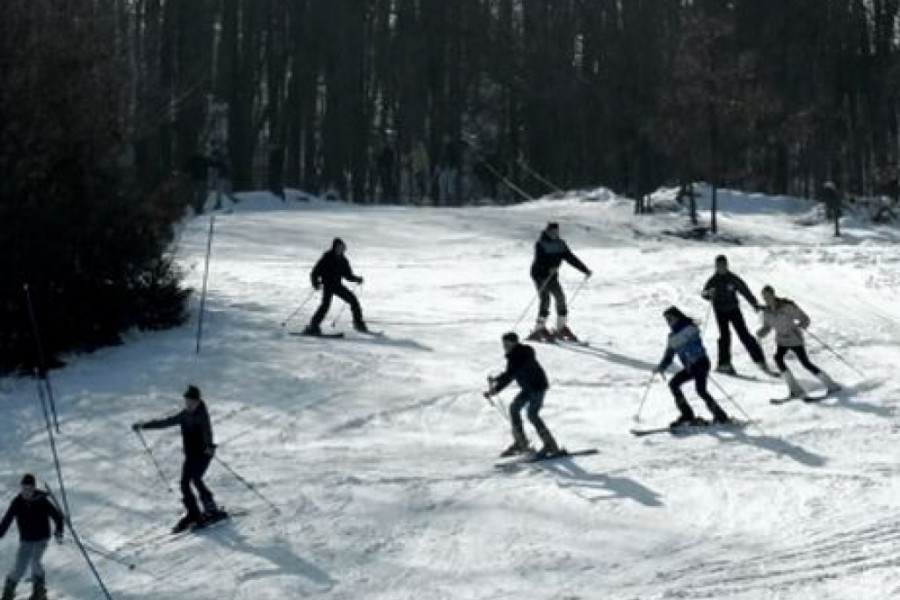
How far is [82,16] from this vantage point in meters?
25.9

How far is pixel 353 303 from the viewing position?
23.7m

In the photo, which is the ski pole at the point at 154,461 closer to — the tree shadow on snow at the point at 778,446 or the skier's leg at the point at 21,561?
the skier's leg at the point at 21,561

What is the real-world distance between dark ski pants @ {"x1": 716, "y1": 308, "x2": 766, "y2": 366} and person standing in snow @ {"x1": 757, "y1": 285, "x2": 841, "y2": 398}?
5.11ft

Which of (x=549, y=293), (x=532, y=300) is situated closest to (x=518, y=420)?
(x=549, y=293)

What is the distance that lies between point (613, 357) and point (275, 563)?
8.92m

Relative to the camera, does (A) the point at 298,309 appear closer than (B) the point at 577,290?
Yes

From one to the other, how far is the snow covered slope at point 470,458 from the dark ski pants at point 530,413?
0.38 m

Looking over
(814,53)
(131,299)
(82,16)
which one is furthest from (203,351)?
(814,53)

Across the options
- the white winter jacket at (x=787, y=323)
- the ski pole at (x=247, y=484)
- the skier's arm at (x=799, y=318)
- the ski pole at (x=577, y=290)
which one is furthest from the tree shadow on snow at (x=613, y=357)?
the ski pole at (x=247, y=484)

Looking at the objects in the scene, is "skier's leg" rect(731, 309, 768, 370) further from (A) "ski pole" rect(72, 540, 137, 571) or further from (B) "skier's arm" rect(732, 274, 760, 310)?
(A) "ski pole" rect(72, 540, 137, 571)

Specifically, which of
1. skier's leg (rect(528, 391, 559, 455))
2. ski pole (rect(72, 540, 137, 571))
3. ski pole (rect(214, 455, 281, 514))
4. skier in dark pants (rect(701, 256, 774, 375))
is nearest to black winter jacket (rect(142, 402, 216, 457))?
ski pole (rect(214, 455, 281, 514))

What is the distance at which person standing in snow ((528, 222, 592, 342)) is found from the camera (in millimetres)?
22531

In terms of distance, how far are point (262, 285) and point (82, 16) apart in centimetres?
624

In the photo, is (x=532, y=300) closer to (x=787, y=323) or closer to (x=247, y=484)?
(x=787, y=323)
